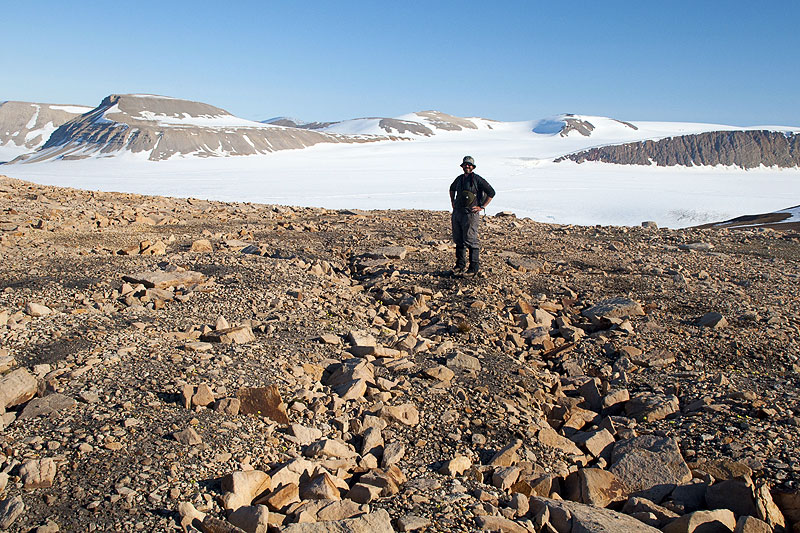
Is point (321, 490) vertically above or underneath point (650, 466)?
above

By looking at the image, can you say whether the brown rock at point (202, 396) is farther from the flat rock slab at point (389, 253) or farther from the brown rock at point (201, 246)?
the flat rock slab at point (389, 253)

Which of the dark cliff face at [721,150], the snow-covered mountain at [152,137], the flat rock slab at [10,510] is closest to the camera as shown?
the flat rock slab at [10,510]

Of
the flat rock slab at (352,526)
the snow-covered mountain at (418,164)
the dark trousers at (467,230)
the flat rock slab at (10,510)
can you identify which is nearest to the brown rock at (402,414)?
the flat rock slab at (352,526)

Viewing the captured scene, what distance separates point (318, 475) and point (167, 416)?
1178 mm

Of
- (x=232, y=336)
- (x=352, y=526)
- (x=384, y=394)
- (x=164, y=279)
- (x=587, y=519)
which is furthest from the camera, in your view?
(x=164, y=279)

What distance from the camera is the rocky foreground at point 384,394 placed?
320 centimetres

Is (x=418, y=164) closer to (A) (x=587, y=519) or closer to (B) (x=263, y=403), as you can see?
(B) (x=263, y=403)

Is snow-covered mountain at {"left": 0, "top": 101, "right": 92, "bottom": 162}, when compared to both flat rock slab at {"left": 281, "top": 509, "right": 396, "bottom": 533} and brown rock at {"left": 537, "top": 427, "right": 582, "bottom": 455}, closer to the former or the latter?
brown rock at {"left": 537, "top": 427, "right": 582, "bottom": 455}

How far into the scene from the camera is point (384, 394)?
4.59m

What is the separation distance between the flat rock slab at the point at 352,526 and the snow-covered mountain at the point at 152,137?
8730cm

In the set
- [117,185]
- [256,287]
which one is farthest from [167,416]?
[117,185]

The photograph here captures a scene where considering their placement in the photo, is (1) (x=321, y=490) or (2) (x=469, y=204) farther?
(2) (x=469, y=204)

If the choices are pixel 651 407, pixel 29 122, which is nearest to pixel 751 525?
pixel 651 407

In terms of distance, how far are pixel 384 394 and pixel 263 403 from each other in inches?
39.0
